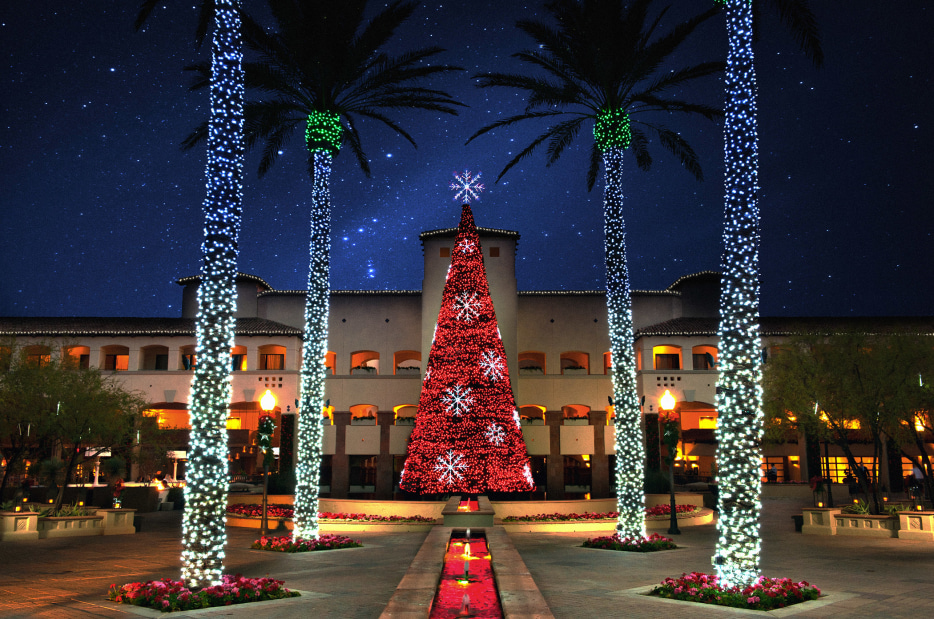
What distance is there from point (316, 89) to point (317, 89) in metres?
0.05

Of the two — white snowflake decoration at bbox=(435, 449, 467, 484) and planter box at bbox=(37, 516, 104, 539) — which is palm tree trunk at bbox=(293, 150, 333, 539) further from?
planter box at bbox=(37, 516, 104, 539)

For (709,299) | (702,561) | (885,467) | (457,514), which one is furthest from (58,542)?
(885,467)

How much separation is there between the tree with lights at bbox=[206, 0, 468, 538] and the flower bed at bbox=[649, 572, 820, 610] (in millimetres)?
9859

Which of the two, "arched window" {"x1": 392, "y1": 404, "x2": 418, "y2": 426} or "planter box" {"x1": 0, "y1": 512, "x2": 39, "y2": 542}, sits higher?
"arched window" {"x1": 392, "y1": 404, "x2": 418, "y2": 426}

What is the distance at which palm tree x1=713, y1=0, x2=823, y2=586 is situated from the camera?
10773 millimetres

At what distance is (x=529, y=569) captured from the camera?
583 inches

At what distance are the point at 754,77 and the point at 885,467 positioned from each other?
1423 inches

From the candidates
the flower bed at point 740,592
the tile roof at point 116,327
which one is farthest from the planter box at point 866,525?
the tile roof at point 116,327

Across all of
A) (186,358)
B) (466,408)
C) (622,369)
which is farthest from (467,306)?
(186,358)

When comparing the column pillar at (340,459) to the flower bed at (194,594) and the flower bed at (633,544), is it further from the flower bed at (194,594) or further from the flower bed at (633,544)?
the flower bed at (194,594)

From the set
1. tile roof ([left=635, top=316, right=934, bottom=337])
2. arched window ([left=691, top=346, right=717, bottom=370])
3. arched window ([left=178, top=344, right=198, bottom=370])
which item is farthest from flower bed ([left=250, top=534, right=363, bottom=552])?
arched window ([left=691, top=346, right=717, bottom=370])

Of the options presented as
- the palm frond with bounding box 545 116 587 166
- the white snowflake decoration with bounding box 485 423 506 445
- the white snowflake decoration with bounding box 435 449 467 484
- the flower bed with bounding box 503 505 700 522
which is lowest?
the flower bed with bounding box 503 505 700 522

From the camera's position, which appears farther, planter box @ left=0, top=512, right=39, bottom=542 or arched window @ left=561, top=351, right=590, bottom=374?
arched window @ left=561, top=351, right=590, bottom=374

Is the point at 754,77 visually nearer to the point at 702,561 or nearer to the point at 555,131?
the point at 555,131
